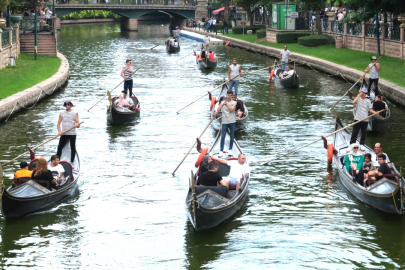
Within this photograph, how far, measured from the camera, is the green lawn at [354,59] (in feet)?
98.7

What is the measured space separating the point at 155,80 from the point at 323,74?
30.5 ft

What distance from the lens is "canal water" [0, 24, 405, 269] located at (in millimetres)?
12312

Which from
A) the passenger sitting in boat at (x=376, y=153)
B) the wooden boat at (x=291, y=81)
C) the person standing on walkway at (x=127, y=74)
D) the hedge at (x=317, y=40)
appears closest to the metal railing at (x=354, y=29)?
the hedge at (x=317, y=40)

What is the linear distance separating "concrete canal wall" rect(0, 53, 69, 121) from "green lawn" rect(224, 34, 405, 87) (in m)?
14.9

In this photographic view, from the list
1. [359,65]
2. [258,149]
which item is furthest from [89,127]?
[359,65]

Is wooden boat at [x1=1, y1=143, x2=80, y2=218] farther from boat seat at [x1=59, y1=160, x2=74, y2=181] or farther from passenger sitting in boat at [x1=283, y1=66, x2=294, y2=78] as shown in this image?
passenger sitting in boat at [x1=283, y1=66, x2=294, y2=78]

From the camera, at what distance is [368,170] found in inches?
586

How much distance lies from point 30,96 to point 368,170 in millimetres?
16072

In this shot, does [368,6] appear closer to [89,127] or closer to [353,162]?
[89,127]

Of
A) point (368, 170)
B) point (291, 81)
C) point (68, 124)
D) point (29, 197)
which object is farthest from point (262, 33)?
point (29, 197)

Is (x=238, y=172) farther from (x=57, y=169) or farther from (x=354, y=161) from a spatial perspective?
(x=57, y=169)

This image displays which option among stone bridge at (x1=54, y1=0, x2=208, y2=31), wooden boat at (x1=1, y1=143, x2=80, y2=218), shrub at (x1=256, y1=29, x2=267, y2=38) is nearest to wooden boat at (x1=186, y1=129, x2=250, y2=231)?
wooden boat at (x1=1, y1=143, x2=80, y2=218)

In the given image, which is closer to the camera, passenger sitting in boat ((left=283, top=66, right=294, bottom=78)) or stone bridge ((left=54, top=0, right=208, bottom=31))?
passenger sitting in boat ((left=283, top=66, right=294, bottom=78))

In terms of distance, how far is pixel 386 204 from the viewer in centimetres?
1391
